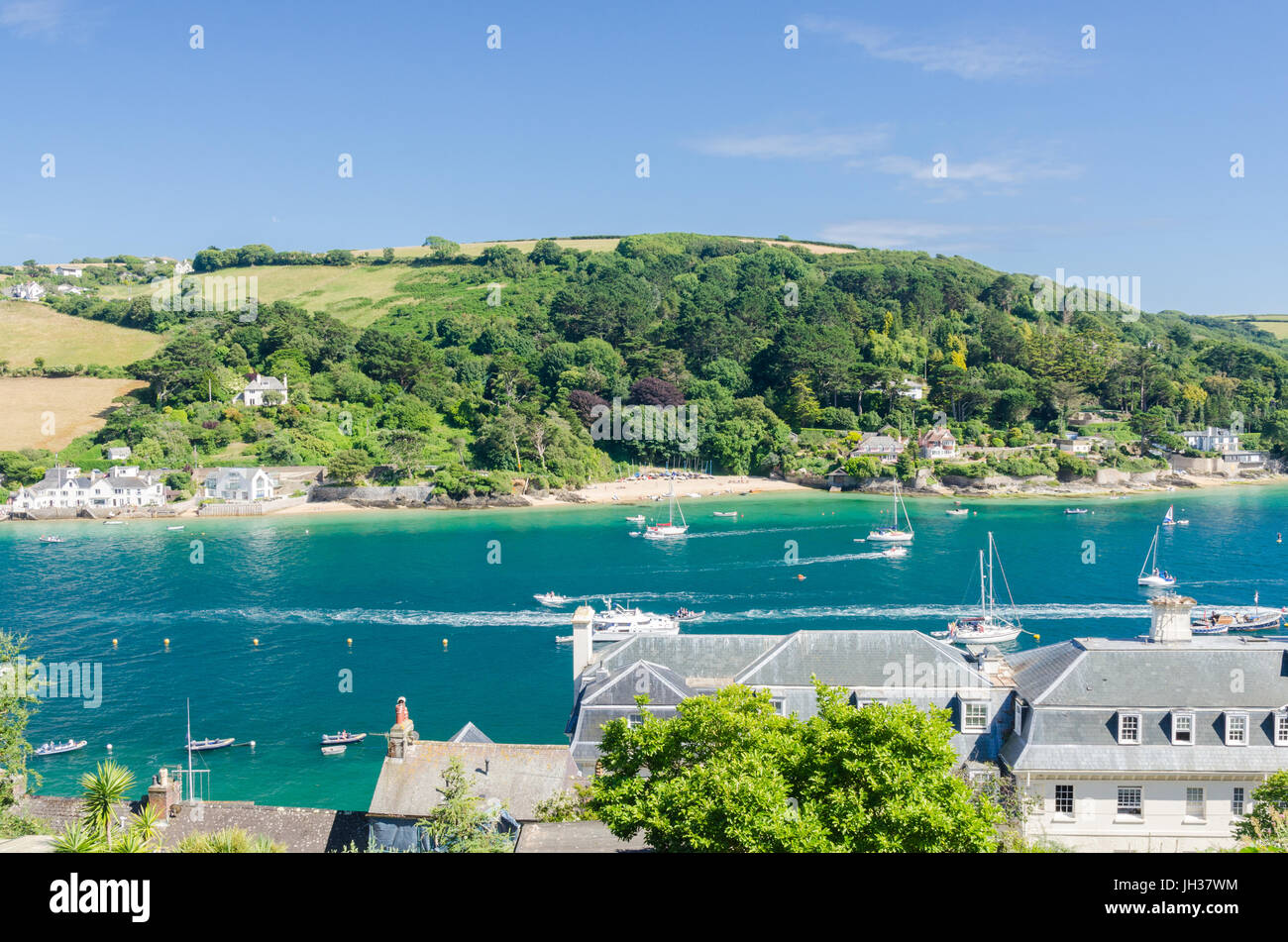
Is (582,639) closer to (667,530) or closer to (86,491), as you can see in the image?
(667,530)

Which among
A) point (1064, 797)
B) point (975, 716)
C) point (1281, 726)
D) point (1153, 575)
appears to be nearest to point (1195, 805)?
point (1281, 726)

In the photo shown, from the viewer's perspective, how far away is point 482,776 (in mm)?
23000

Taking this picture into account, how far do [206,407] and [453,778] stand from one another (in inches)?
4241

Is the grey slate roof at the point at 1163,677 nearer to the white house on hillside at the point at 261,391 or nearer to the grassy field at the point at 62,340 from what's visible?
the white house on hillside at the point at 261,391

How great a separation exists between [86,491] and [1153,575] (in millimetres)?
98883

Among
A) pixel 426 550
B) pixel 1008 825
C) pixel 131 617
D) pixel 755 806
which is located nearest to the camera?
pixel 755 806

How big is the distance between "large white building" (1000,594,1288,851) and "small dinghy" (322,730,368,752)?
24025 mm

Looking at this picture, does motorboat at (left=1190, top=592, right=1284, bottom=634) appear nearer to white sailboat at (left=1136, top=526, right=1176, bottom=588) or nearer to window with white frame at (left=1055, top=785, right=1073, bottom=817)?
white sailboat at (left=1136, top=526, right=1176, bottom=588)

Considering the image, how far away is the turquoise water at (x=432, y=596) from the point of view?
3812 cm

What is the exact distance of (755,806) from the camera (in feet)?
44.1
